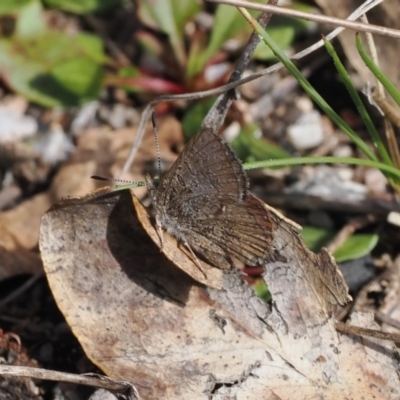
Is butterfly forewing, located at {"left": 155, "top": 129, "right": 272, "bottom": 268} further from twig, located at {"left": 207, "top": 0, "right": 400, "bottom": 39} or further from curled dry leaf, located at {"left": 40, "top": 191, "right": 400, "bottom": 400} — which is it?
twig, located at {"left": 207, "top": 0, "right": 400, "bottom": 39}

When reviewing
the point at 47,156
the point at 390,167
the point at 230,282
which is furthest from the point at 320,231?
A: the point at 47,156

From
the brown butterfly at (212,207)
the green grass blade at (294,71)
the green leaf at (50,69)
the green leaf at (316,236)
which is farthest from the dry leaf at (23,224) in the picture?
the green grass blade at (294,71)

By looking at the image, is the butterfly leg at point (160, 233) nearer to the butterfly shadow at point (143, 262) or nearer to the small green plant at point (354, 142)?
the butterfly shadow at point (143, 262)

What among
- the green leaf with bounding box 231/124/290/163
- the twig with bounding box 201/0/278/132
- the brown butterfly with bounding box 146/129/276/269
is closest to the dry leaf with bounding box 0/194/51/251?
the brown butterfly with bounding box 146/129/276/269

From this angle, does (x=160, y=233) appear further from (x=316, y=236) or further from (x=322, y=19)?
(x=316, y=236)

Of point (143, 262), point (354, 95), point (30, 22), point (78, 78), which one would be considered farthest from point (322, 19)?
point (30, 22)

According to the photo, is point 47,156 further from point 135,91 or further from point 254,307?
point 254,307

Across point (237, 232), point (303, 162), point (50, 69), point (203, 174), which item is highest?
point (50, 69)
